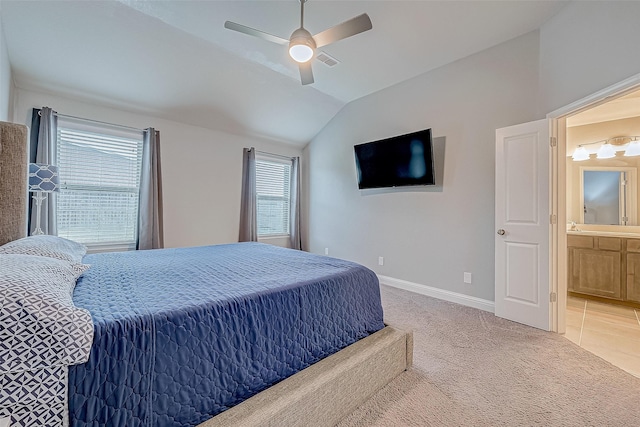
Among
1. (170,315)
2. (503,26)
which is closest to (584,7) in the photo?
(503,26)

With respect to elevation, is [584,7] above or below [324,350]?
above

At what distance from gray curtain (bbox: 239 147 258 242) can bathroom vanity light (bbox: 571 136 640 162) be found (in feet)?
16.4

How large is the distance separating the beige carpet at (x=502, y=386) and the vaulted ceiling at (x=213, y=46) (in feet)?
9.84

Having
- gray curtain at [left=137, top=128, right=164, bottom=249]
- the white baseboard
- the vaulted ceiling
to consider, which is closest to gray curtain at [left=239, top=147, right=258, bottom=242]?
the vaulted ceiling

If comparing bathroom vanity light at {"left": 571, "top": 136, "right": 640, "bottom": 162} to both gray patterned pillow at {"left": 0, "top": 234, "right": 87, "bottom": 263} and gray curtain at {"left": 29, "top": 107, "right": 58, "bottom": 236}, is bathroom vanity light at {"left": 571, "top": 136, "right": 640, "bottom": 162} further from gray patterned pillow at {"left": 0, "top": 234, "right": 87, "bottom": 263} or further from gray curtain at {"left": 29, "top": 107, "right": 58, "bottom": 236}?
gray curtain at {"left": 29, "top": 107, "right": 58, "bottom": 236}

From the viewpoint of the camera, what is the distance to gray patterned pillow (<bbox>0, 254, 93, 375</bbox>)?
742 millimetres

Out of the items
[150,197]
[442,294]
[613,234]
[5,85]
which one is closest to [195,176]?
[150,197]

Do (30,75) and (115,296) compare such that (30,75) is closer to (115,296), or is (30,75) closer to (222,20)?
(222,20)

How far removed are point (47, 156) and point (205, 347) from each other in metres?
3.42

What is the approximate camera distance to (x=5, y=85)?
2619mm

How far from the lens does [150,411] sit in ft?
3.13

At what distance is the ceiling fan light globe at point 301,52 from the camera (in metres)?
2.24

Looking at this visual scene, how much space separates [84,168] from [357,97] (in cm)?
393

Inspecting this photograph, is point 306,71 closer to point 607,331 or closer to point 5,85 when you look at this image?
point 5,85
